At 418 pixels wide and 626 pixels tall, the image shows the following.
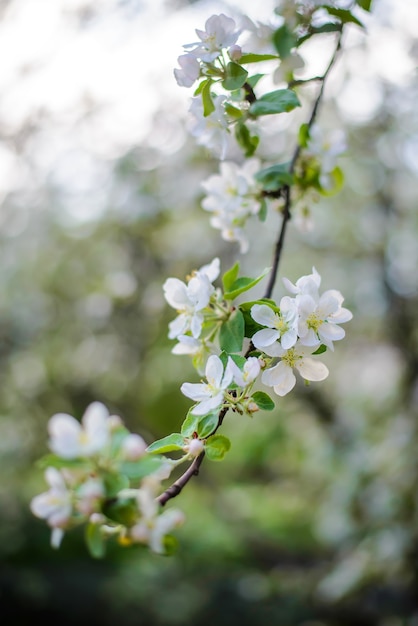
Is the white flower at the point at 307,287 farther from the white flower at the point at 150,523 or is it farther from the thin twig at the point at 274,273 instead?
the white flower at the point at 150,523

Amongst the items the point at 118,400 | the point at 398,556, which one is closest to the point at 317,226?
the point at 118,400

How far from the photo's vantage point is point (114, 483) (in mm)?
507

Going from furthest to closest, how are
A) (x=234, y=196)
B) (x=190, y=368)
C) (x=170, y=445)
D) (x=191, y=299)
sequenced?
(x=190, y=368), (x=234, y=196), (x=191, y=299), (x=170, y=445)

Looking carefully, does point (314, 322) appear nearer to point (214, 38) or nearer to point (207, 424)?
point (207, 424)

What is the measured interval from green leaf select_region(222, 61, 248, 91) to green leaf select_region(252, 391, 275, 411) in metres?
0.35

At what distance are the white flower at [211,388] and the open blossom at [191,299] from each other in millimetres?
64

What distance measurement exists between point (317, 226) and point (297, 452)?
4.73ft

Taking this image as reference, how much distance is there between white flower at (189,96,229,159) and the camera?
724mm

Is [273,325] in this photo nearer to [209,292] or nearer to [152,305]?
[209,292]

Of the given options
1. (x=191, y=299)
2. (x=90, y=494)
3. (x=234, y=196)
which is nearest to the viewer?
(x=90, y=494)

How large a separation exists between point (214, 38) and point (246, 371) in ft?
1.25

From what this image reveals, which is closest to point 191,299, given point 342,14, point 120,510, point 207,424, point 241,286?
point 241,286

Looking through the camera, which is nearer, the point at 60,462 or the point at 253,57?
the point at 60,462

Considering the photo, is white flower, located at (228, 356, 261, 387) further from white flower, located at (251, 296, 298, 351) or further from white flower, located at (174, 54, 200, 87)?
white flower, located at (174, 54, 200, 87)
